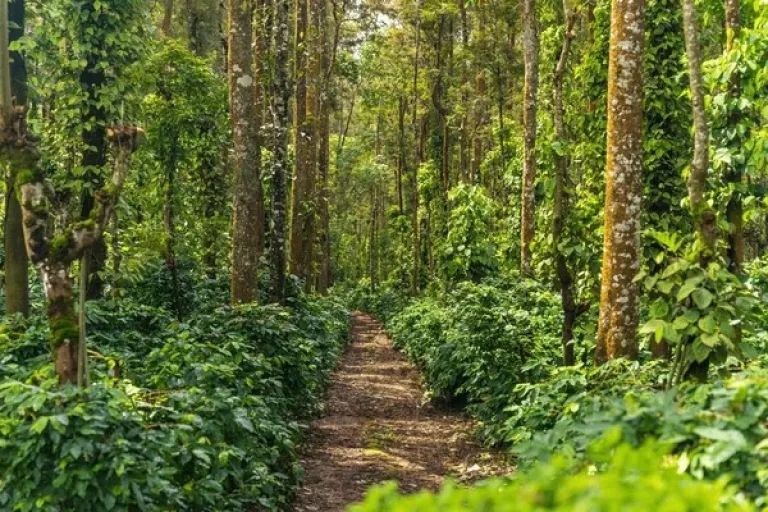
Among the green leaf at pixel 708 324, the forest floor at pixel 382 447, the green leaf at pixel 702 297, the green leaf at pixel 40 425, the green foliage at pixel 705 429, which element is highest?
the green leaf at pixel 702 297

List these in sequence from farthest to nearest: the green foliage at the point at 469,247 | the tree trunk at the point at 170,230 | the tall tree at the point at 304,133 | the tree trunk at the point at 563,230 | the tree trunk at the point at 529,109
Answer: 1. the green foliage at the point at 469,247
2. the tall tree at the point at 304,133
3. the tree trunk at the point at 529,109
4. the tree trunk at the point at 170,230
5. the tree trunk at the point at 563,230

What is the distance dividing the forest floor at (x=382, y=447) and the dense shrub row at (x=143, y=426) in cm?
62

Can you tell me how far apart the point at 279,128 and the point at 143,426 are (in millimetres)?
8879

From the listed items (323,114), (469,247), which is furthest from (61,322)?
(323,114)

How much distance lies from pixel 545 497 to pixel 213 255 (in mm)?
15381

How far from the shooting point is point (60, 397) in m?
4.66

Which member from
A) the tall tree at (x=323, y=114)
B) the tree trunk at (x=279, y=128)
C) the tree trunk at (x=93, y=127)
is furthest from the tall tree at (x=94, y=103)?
the tall tree at (x=323, y=114)

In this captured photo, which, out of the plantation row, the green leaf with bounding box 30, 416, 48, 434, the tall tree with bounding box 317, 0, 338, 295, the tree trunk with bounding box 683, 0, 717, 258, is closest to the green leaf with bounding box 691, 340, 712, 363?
the plantation row

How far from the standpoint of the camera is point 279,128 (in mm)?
13062

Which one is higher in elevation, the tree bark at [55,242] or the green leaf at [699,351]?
the tree bark at [55,242]

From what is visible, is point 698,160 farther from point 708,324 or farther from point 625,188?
point 708,324

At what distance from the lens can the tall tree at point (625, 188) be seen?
23.2 feet

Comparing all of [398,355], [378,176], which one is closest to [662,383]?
[398,355]

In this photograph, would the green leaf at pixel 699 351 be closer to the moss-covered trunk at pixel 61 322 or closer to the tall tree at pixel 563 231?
the tall tree at pixel 563 231
